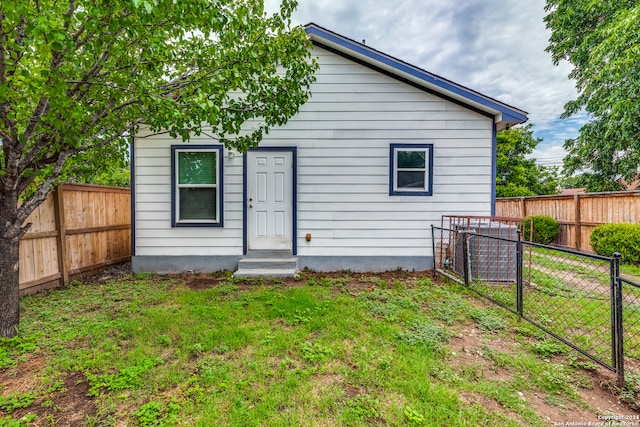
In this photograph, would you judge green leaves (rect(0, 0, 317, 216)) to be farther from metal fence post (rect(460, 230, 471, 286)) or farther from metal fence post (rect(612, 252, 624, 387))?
metal fence post (rect(612, 252, 624, 387))

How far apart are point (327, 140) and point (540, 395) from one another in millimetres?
4658

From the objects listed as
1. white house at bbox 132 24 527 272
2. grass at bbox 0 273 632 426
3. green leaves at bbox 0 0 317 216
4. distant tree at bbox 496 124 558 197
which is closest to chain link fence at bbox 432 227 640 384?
grass at bbox 0 273 632 426

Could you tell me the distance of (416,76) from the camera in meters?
5.09

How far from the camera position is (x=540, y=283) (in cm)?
461

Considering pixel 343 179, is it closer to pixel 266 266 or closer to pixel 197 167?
pixel 266 266

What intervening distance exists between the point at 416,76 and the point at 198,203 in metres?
4.88

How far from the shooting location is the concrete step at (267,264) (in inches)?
204

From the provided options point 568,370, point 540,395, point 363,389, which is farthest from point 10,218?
point 568,370

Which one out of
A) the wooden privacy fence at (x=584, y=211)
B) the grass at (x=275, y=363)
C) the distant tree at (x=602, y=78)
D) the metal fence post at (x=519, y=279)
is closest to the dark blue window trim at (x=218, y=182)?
the grass at (x=275, y=363)

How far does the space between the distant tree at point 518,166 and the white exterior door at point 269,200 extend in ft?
58.3

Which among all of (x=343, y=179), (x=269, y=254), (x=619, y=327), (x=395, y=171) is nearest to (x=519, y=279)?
(x=619, y=327)

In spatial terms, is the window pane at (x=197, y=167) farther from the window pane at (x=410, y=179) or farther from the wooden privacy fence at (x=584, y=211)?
the wooden privacy fence at (x=584, y=211)

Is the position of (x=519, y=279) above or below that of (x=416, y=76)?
below

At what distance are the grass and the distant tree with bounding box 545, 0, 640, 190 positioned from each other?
9986mm
